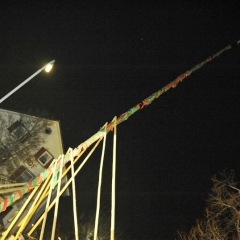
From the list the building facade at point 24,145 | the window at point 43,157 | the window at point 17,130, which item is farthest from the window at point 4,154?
the window at point 43,157

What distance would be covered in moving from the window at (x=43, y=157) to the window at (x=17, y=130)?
5.17 feet

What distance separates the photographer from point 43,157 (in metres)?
18.8

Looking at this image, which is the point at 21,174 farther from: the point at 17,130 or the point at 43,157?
the point at 17,130

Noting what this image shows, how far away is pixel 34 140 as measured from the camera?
1778cm

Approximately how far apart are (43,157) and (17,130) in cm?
240

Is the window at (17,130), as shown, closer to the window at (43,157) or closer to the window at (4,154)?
the window at (4,154)

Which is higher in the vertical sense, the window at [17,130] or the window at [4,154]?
the window at [17,130]

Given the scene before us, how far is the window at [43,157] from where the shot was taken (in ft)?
60.9

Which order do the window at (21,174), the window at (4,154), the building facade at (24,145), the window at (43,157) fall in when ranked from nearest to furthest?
1. the window at (4,154)
2. the building facade at (24,145)
3. the window at (21,174)
4. the window at (43,157)

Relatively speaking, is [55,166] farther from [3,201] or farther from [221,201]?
[221,201]

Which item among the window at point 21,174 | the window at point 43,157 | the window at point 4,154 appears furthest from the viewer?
the window at point 43,157

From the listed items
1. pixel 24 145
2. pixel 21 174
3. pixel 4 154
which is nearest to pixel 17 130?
pixel 24 145

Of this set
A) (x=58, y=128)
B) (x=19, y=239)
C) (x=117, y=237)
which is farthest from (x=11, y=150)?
(x=19, y=239)

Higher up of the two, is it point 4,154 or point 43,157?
point 4,154
